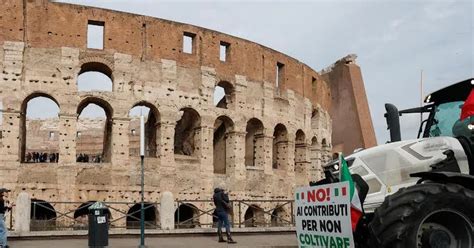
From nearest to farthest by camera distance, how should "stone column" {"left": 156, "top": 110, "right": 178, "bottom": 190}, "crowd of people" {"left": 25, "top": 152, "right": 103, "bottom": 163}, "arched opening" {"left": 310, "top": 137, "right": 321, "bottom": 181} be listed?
"stone column" {"left": 156, "top": 110, "right": 178, "bottom": 190}, "crowd of people" {"left": 25, "top": 152, "right": 103, "bottom": 163}, "arched opening" {"left": 310, "top": 137, "right": 321, "bottom": 181}

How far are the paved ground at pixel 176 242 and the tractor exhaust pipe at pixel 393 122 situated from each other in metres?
5.48

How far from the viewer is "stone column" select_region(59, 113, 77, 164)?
2209cm

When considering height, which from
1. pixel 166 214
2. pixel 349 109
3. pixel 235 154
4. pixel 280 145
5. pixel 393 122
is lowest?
pixel 166 214

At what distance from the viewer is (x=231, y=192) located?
2573 centimetres

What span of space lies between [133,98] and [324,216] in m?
19.1

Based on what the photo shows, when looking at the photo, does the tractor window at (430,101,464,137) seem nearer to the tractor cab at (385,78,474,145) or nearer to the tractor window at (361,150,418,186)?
the tractor cab at (385,78,474,145)

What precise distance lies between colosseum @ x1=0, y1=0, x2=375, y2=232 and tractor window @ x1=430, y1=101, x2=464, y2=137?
447 inches

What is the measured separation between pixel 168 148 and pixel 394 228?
1934 centimetres

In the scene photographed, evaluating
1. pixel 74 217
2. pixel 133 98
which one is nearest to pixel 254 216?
pixel 133 98

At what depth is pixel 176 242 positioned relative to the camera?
13.2 meters

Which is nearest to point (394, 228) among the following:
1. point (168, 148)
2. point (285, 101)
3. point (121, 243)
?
point (121, 243)

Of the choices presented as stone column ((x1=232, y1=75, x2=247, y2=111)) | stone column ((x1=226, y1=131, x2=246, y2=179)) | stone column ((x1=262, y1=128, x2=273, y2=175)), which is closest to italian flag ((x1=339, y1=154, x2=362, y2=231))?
stone column ((x1=226, y1=131, x2=246, y2=179))

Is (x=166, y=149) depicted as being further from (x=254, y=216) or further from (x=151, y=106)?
(x=254, y=216)

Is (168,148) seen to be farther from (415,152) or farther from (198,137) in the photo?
A: (415,152)
